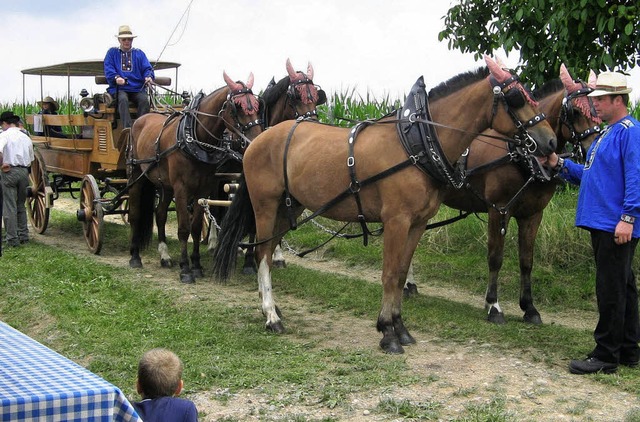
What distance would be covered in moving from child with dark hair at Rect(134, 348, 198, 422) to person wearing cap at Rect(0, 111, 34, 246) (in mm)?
9192

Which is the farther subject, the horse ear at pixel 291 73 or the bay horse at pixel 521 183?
the horse ear at pixel 291 73

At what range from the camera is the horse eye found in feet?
20.3

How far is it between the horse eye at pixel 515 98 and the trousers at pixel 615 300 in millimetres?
1115

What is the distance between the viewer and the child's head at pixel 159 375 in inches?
136

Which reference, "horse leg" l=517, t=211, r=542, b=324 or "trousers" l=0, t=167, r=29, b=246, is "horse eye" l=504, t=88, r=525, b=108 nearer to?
"horse leg" l=517, t=211, r=542, b=324

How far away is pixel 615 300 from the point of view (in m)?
5.80

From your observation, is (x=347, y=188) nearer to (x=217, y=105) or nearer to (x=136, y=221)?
(x=217, y=105)

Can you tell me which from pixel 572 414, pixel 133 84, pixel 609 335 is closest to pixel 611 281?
pixel 609 335

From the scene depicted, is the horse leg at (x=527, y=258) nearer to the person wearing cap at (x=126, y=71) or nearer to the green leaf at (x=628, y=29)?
the green leaf at (x=628, y=29)

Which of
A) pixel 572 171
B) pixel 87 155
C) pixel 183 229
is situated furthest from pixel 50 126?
pixel 572 171

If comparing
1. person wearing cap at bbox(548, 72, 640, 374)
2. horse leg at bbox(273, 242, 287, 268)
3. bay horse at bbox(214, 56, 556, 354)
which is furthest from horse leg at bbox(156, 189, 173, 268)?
person wearing cap at bbox(548, 72, 640, 374)

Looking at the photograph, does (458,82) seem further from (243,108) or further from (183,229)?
(183,229)

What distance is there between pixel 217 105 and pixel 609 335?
17.7ft

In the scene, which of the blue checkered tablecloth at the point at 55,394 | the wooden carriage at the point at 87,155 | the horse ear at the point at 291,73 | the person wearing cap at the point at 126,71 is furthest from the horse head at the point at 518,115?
the person wearing cap at the point at 126,71
